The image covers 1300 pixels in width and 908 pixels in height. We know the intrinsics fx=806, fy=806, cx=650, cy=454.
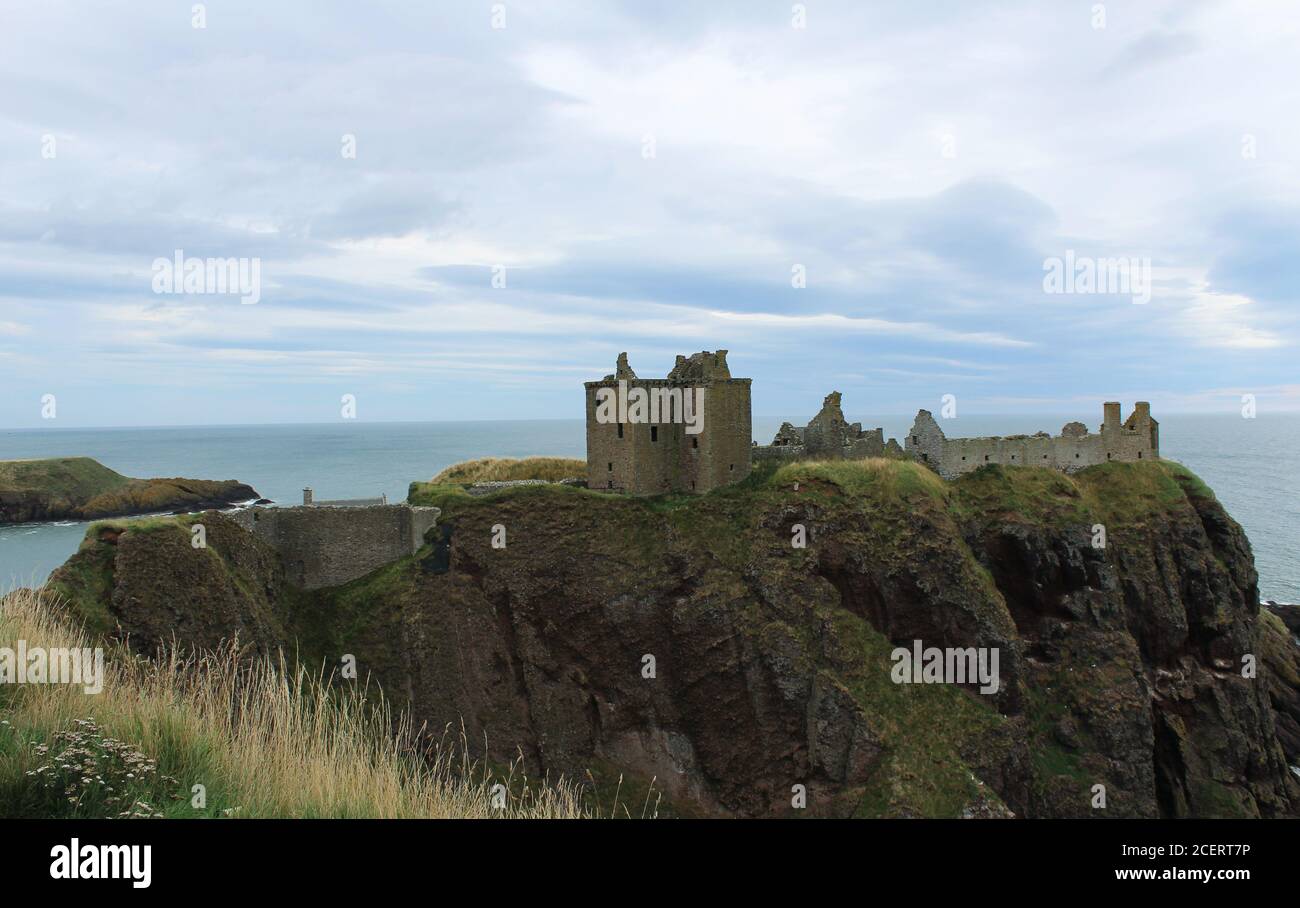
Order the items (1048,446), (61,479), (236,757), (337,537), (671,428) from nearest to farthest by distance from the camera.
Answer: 1. (236,757)
2. (337,537)
3. (671,428)
4. (1048,446)
5. (61,479)

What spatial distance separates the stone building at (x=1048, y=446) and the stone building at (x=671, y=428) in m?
11.7

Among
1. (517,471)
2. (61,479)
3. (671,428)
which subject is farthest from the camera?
(61,479)

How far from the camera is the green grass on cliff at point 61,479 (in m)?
88.8

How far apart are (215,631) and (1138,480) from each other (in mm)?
47270

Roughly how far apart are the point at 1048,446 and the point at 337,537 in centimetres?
3962

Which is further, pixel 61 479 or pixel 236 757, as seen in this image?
pixel 61 479

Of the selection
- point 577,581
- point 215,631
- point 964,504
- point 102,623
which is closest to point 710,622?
point 577,581

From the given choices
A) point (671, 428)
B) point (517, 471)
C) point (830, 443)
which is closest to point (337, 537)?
point (517, 471)

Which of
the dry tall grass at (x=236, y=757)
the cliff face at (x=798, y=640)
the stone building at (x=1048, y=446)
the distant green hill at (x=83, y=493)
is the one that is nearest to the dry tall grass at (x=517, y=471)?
the cliff face at (x=798, y=640)

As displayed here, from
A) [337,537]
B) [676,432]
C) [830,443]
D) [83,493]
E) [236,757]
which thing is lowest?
[337,537]

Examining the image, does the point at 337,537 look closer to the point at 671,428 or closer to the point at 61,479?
the point at 671,428

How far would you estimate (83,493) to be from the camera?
9012 cm
